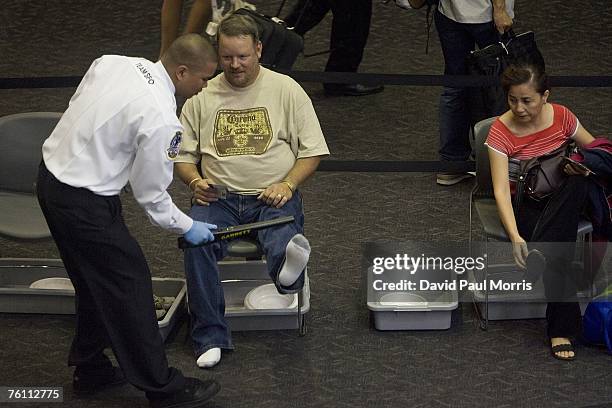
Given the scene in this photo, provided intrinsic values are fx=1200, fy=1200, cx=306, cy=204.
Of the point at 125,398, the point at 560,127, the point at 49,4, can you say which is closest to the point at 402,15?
the point at 49,4

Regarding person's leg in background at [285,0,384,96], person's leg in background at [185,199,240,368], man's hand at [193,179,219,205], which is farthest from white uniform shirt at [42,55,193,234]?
person's leg in background at [285,0,384,96]

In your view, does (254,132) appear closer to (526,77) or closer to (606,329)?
(526,77)

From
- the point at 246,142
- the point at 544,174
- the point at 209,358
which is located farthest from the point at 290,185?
the point at 544,174

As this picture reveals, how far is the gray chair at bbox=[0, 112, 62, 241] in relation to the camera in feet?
15.6

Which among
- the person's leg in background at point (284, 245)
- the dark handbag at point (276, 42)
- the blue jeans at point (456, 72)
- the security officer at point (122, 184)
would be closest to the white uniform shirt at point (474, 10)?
Answer: the blue jeans at point (456, 72)

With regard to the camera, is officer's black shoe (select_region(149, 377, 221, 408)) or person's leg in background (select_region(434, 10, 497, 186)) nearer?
officer's black shoe (select_region(149, 377, 221, 408))

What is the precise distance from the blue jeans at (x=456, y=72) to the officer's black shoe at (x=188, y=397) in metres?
2.23

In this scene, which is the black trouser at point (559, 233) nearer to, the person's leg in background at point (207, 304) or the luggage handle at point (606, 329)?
the luggage handle at point (606, 329)

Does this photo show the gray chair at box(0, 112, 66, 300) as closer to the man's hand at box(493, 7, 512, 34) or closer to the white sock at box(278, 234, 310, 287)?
the white sock at box(278, 234, 310, 287)

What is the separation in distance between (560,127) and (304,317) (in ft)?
4.11

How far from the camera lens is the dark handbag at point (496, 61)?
17.8ft

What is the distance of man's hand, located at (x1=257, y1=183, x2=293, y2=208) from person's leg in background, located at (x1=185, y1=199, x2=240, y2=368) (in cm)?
24

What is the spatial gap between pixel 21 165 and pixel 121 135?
51.5 inches

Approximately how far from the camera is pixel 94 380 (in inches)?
168
